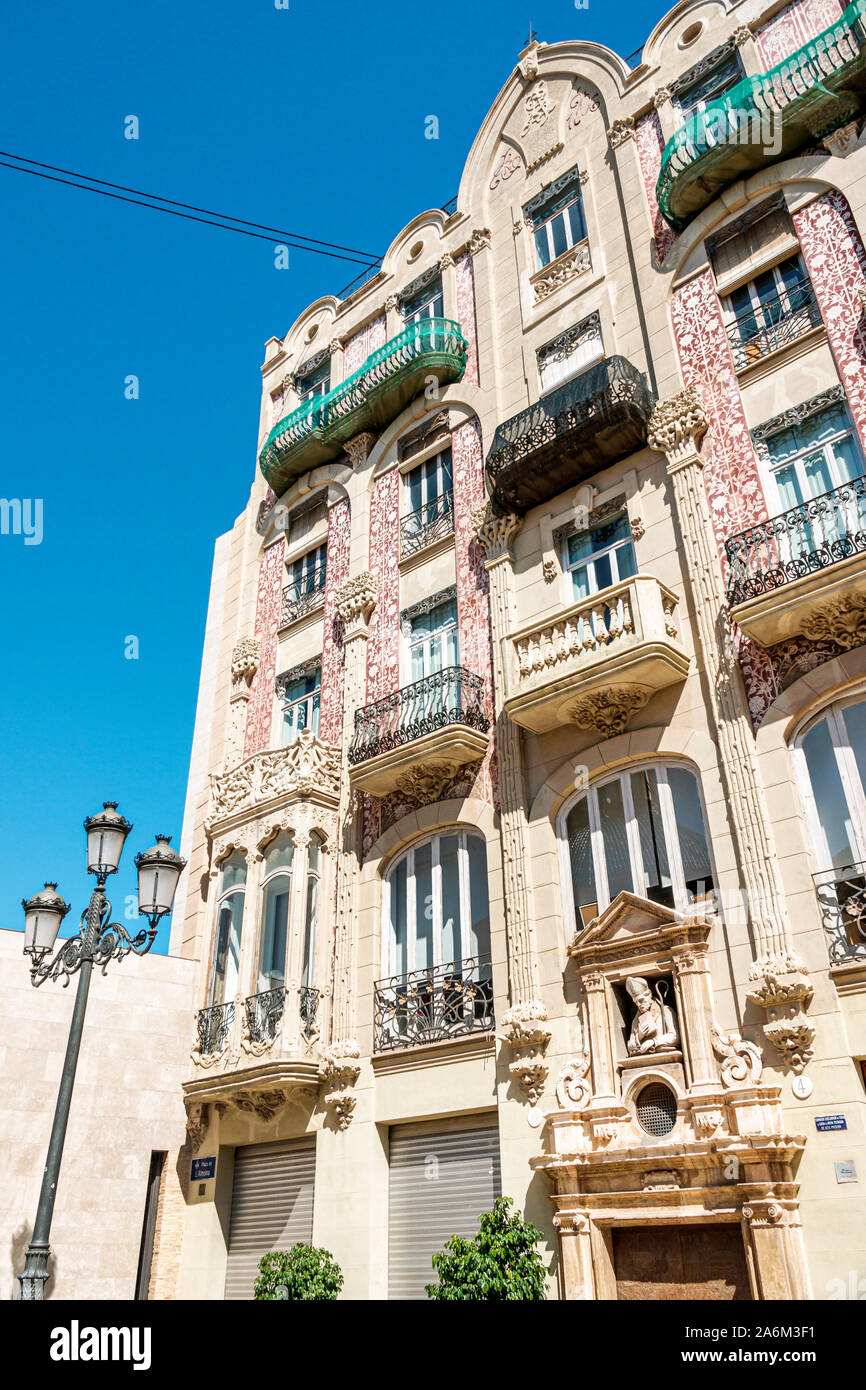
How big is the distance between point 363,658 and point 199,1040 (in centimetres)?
732

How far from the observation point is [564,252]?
18.7 metres

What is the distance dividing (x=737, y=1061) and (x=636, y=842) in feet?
10.5

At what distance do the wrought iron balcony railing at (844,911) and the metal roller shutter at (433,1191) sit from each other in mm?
5470

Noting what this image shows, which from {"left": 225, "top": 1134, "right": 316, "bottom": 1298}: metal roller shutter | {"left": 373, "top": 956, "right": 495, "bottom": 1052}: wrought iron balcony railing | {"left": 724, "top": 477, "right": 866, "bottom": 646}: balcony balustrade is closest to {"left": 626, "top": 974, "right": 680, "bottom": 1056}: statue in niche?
{"left": 373, "top": 956, "right": 495, "bottom": 1052}: wrought iron balcony railing

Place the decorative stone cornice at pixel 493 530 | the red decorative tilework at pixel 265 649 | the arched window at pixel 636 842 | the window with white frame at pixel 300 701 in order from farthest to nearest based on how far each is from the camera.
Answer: the red decorative tilework at pixel 265 649
the window with white frame at pixel 300 701
the decorative stone cornice at pixel 493 530
the arched window at pixel 636 842

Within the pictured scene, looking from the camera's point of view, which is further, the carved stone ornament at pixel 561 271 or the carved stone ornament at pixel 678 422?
the carved stone ornament at pixel 561 271

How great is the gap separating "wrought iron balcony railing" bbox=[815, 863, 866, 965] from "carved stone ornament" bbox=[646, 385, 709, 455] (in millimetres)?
6771

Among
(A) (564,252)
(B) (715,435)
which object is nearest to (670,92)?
(A) (564,252)

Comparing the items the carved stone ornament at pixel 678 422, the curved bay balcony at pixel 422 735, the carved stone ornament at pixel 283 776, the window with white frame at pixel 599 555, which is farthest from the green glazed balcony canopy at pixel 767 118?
the carved stone ornament at pixel 283 776

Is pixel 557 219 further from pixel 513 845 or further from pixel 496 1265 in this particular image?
pixel 496 1265

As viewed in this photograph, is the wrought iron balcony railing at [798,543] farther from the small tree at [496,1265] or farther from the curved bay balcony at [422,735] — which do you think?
the small tree at [496,1265]

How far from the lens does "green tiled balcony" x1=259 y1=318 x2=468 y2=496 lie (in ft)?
65.1

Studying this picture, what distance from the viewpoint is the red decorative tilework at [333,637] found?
1881 cm
